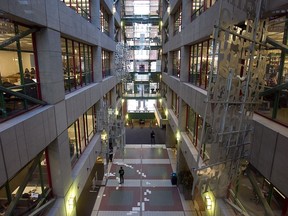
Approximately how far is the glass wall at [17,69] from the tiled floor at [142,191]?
9.56 meters

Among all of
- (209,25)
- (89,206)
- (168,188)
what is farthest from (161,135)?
(209,25)

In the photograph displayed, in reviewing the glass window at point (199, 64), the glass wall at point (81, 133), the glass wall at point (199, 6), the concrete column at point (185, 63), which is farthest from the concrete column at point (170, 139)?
the glass wall at point (199, 6)

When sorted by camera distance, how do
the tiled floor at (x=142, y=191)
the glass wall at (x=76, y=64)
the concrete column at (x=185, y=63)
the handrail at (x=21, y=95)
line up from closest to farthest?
the handrail at (x=21, y=95), the glass wall at (x=76, y=64), the tiled floor at (x=142, y=191), the concrete column at (x=185, y=63)

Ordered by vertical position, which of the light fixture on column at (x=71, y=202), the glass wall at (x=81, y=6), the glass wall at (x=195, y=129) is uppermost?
the glass wall at (x=81, y=6)

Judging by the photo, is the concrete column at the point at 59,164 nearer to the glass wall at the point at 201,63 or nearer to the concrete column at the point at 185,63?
the glass wall at the point at 201,63

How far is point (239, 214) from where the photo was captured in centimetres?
711

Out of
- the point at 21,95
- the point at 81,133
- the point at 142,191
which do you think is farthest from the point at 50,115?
the point at 142,191

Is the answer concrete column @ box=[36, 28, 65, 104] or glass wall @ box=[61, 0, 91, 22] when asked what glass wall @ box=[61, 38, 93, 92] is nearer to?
glass wall @ box=[61, 0, 91, 22]

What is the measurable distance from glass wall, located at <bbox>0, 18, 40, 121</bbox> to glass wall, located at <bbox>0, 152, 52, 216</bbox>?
1.89 meters

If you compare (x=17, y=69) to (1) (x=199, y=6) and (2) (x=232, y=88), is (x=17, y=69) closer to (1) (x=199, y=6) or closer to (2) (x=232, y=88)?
(2) (x=232, y=88)

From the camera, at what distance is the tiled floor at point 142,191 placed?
13.8 meters

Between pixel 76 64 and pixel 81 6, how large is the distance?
3400 millimetres

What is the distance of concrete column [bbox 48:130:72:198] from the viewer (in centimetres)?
794

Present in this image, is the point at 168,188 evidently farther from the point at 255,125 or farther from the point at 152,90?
the point at 152,90
